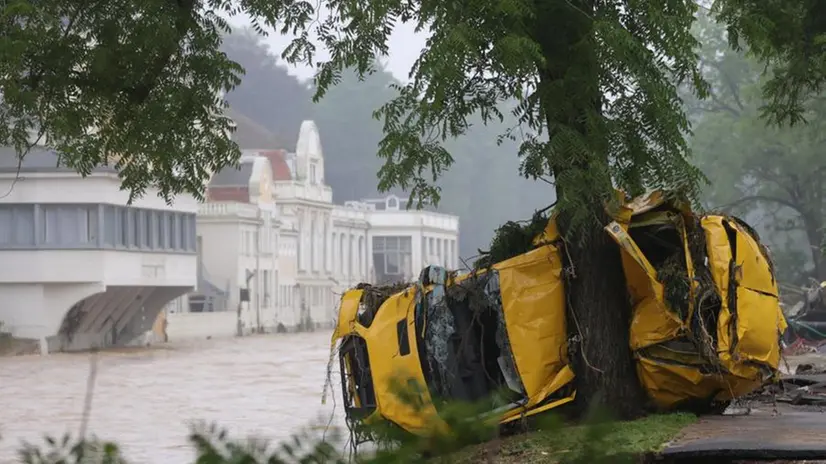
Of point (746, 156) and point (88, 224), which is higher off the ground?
point (746, 156)

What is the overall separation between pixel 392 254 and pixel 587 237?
108085mm

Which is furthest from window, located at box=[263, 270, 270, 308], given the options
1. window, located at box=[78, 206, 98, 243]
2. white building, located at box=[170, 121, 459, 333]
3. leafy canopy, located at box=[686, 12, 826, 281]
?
leafy canopy, located at box=[686, 12, 826, 281]

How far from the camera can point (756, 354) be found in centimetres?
1089

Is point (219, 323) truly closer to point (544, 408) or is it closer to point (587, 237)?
point (587, 237)

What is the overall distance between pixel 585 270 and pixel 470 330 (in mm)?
916

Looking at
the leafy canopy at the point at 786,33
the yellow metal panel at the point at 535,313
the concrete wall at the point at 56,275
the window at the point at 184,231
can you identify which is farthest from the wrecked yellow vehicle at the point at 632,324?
the window at the point at 184,231

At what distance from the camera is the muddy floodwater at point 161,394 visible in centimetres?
2661

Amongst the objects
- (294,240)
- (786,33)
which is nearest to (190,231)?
(294,240)

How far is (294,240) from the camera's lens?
96312 mm

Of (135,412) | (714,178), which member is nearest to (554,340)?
(135,412)

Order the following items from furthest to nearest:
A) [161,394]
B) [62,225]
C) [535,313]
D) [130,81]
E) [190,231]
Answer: [190,231]
[62,225]
[161,394]
[130,81]
[535,313]

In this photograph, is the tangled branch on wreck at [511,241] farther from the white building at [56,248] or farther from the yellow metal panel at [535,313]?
the white building at [56,248]

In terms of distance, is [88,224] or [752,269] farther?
[88,224]

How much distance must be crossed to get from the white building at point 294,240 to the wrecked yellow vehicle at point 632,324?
61428mm
